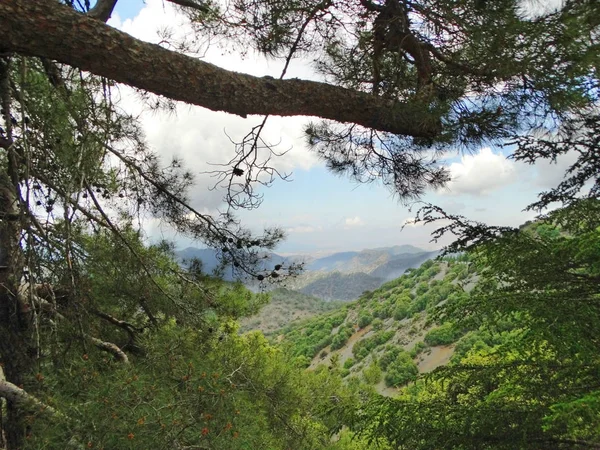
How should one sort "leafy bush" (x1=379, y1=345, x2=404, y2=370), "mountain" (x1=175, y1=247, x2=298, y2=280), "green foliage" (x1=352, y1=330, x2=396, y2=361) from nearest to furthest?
"mountain" (x1=175, y1=247, x2=298, y2=280) → "leafy bush" (x1=379, y1=345, x2=404, y2=370) → "green foliage" (x1=352, y1=330, x2=396, y2=361)

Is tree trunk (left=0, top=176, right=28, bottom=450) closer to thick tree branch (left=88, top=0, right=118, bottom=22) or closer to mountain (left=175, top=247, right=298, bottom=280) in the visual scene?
thick tree branch (left=88, top=0, right=118, bottom=22)

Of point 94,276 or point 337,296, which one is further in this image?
point 337,296

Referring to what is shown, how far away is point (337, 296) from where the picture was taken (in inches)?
5945

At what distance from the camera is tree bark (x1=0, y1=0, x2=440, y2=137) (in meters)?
1.19


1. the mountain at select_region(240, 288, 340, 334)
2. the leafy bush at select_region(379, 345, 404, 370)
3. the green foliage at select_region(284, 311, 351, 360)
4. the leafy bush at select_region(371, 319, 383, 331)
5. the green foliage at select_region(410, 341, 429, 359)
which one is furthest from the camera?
the mountain at select_region(240, 288, 340, 334)

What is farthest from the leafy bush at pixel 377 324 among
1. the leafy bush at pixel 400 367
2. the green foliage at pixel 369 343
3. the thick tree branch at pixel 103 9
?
the thick tree branch at pixel 103 9

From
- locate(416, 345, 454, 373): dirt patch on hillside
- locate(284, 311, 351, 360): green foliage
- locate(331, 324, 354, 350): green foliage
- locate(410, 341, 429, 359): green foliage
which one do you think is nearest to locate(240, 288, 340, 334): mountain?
locate(284, 311, 351, 360): green foliage

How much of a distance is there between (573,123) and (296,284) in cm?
190

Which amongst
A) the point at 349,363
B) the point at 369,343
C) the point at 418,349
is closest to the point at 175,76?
the point at 418,349

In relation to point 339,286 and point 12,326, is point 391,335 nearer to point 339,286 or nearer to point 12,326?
point 12,326

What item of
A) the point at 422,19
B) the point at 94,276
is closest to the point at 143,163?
the point at 94,276

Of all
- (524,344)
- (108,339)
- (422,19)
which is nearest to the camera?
(524,344)

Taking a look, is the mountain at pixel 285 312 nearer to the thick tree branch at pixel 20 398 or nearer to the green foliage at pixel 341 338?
the green foliage at pixel 341 338

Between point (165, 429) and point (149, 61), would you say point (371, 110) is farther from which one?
point (165, 429)
